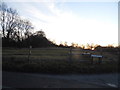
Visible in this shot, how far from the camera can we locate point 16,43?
3966cm

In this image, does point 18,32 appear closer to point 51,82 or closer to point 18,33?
point 18,33

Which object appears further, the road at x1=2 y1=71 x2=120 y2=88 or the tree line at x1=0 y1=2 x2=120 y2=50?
the tree line at x1=0 y1=2 x2=120 y2=50

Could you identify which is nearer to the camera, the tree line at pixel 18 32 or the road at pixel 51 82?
the road at pixel 51 82

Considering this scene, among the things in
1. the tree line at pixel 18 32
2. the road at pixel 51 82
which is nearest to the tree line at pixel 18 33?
the tree line at pixel 18 32

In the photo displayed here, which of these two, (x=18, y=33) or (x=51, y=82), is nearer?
(x=51, y=82)

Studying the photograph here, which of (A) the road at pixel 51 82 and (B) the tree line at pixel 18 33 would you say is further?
(B) the tree line at pixel 18 33

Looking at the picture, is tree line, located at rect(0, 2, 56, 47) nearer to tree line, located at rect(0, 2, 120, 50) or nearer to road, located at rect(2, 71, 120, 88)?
tree line, located at rect(0, 2, 120, 50)

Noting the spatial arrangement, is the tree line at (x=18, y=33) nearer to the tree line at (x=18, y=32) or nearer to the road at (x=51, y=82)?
the tree line at (x=18, y=32)

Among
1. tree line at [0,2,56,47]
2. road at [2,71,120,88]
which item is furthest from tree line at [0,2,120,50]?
road at [2,71,120,88]

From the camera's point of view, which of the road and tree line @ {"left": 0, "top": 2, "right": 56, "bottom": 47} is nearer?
the road

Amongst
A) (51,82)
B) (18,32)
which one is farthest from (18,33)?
(51,82)

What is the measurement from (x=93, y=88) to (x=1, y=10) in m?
42.5

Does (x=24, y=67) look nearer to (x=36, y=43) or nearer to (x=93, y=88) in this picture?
(x=93, y=88)

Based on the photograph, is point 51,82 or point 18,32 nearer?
point 51,82
